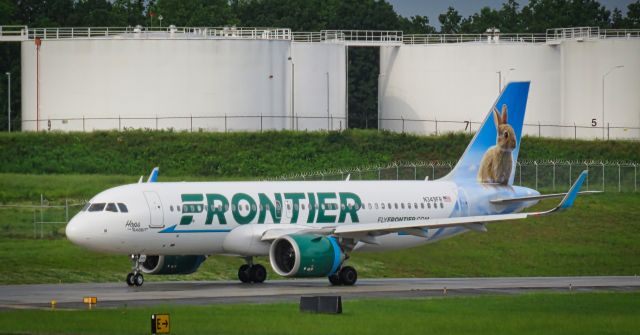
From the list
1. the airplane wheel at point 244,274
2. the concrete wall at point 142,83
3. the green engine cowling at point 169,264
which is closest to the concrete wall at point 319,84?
the concrete wall at point 142,83

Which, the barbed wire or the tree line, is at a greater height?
the tree line

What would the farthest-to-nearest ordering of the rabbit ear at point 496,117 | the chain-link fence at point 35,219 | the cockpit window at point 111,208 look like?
the chain-link fence at point 35,219 < the rabbit ear at point 496,117 < the cockpit window at point 111,208

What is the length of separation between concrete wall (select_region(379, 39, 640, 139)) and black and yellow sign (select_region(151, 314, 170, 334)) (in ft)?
260

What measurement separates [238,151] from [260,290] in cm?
4897

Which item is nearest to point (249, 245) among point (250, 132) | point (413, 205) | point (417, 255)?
point (413, 205)

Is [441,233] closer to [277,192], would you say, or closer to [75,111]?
[277,192]

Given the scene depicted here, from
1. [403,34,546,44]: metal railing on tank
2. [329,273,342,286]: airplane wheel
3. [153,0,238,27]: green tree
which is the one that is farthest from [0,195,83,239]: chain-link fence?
[153,0,238,27]: green tree

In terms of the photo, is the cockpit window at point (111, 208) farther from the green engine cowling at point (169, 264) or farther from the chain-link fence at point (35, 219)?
the chain-link fence at point (35, 219)

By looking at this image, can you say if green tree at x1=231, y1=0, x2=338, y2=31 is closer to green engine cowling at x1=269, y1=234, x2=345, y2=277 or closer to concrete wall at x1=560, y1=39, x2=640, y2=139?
concrete wall at x1=560, y1=39, x2=640, y2=139

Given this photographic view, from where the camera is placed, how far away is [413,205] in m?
55.0

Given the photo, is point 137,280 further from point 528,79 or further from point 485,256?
point 528,79

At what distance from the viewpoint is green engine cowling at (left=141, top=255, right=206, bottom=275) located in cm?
5141

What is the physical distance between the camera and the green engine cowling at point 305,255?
1913 inches

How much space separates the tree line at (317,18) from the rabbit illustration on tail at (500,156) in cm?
6778
